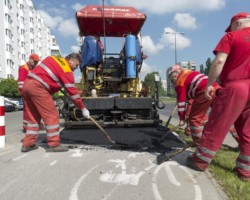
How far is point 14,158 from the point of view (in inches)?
191

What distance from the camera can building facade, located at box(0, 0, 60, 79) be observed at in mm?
47031

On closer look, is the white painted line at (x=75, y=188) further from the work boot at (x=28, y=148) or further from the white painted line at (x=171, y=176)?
the work boot at (x=28, y=148)

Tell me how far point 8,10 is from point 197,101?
49.5 meters

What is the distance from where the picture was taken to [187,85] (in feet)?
18.2

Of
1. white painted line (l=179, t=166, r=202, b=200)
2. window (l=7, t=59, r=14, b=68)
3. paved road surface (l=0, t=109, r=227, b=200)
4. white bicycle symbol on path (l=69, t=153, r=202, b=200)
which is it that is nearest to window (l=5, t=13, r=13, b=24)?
window (l=7, t=59, r=14, b=68)

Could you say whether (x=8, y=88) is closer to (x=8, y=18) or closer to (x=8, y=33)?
(x=8, y=33)

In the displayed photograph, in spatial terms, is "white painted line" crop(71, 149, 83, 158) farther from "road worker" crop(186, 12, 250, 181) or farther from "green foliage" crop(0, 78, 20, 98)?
"green foliage" crop(0, 78, 20, 98)

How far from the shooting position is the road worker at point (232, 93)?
379 cm

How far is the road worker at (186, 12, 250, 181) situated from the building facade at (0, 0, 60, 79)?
46168 millimetres

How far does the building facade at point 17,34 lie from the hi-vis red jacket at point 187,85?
44.7 meters

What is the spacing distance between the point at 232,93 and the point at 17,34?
56.7 metres

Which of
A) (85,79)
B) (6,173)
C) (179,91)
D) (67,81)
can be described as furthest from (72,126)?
(6,173)

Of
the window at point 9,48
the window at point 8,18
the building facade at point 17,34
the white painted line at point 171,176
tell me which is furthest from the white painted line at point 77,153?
the window at point 8,18

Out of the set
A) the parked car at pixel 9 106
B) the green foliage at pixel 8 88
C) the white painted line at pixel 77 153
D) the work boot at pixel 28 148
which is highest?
the green foliage at pixel 8 88
